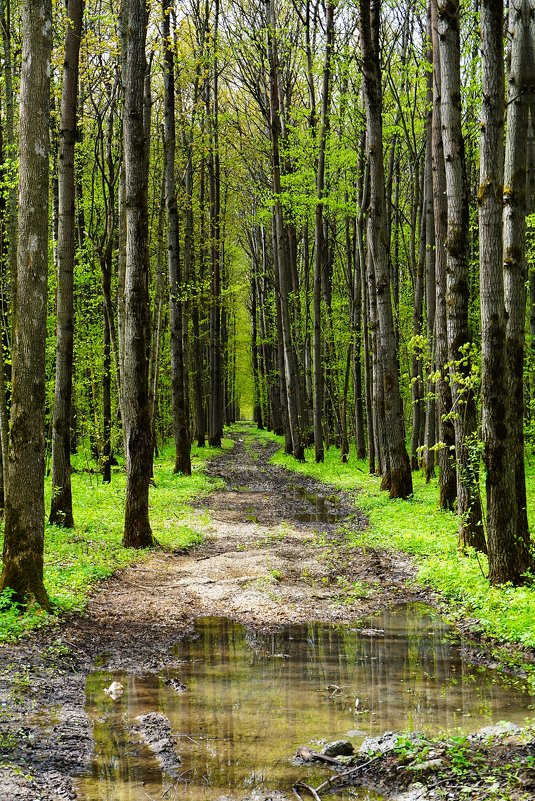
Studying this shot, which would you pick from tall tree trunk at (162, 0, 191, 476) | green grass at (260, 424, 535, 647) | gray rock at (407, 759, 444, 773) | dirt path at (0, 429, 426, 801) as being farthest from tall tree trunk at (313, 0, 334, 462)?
gray rock at (407, 759, 444, 773)

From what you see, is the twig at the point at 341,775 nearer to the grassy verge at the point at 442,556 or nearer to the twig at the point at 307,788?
the twig at the point at 307,788

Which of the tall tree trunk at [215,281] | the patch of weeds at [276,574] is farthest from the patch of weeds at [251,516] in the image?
the tall tree trunk at [215,281]

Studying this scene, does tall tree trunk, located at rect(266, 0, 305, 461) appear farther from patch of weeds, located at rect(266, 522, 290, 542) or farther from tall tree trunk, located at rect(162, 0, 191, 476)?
patch of weeds, located at rect(266, 522, 290, 542)

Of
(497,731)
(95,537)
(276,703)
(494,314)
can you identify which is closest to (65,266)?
(95,537)

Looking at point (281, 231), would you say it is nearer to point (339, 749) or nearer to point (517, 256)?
point (517, 256)

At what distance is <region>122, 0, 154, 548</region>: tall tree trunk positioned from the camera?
1119 cm

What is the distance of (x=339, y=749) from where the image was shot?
4.43 meters

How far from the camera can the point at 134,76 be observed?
440 inches

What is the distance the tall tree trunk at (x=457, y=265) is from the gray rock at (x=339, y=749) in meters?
5.50

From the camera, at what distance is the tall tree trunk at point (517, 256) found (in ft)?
26.2

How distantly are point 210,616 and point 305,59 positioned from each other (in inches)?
947

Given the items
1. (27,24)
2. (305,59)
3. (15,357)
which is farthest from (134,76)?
(305,59)

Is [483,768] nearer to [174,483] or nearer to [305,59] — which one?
[174,483]

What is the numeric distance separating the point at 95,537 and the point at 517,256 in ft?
26.2
